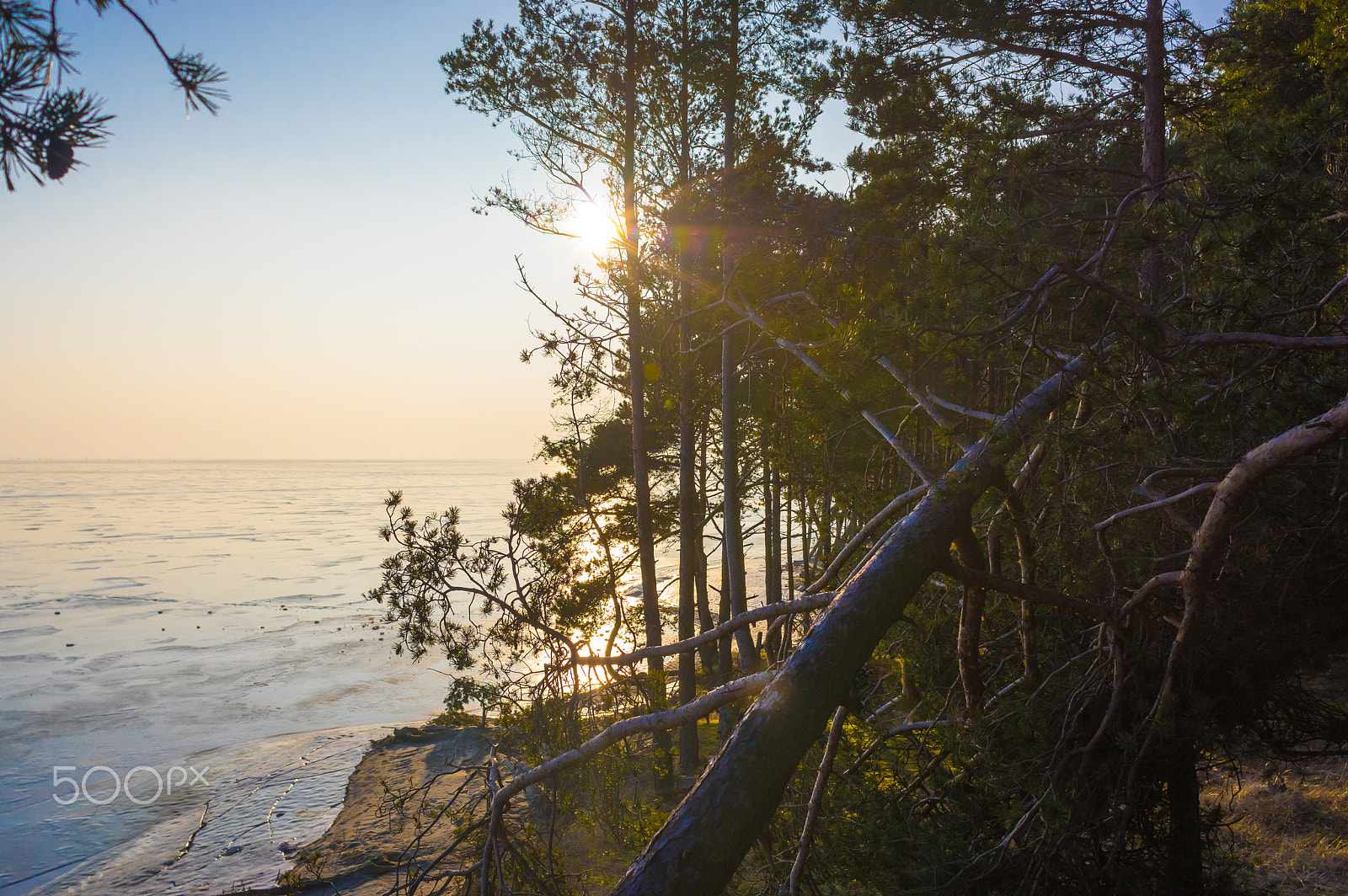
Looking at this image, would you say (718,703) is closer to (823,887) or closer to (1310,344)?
(1310,344)

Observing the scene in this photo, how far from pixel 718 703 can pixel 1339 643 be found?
176 inches

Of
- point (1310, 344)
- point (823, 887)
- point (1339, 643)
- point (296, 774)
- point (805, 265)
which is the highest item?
point (805, 265)

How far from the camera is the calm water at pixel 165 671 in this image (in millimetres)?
12070

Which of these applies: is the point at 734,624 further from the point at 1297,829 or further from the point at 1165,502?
the point at 1297,829

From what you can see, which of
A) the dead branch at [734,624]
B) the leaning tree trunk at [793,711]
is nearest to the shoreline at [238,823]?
the dead branch at [734,624]

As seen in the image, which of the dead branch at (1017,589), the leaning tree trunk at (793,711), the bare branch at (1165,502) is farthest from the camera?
the dead branch at (1017,589)

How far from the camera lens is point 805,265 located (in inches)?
307

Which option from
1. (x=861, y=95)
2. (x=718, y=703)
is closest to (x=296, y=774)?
(x=718, y=703)

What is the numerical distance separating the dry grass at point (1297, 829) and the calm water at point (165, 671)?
8214mm

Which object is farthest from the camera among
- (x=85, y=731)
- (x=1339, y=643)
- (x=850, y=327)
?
(x=85, y=731)

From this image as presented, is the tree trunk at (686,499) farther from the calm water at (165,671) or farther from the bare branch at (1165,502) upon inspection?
the bare branch at (1165,502)

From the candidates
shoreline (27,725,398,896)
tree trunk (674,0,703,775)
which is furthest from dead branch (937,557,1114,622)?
shoreline (27,725,398,896)

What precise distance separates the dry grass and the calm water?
821 centimetres

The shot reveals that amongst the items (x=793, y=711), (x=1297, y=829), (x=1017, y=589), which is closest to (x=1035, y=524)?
(x=1017, y=589)
